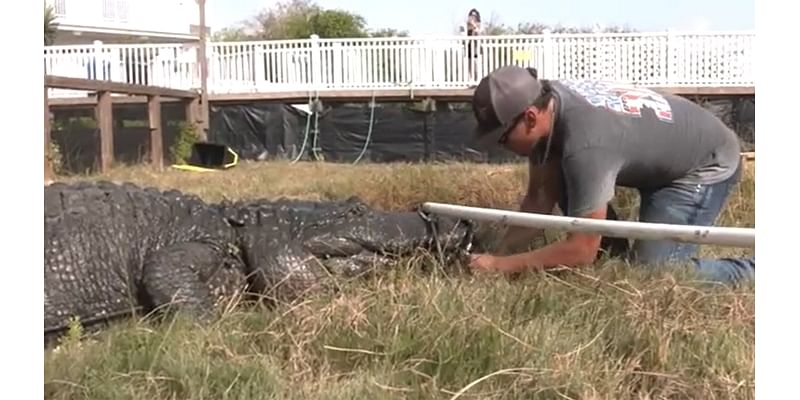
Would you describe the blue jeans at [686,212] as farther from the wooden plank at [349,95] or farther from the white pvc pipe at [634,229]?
the wooden plank at [349,95]

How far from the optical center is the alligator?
4090mm

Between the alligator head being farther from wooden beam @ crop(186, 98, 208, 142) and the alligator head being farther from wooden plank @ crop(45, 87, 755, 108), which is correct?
wooden plank @ crop(45, 87, 755, 108)

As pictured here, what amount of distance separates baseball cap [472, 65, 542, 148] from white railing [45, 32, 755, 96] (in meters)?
14.1

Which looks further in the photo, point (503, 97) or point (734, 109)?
point (734, 109)

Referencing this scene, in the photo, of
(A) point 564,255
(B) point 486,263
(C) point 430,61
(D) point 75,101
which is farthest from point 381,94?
(A) point 564,255

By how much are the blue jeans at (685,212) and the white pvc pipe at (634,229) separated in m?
0.51

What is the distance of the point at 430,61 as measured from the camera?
18484mm

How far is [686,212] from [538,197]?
0.63 metres

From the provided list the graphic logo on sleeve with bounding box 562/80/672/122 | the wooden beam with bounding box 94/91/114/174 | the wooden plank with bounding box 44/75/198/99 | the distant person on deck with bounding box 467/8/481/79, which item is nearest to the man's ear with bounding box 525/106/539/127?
the graphic logo on sleeve with bounding box 562/80/672/122

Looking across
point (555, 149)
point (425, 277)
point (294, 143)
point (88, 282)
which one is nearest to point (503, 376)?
point (425, 277)

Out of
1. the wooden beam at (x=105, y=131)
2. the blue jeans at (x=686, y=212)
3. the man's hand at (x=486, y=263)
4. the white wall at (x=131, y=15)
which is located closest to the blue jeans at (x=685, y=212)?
the blue jeans at (x=686, y=212)

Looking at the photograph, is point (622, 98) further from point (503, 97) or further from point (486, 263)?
point (486, 263)

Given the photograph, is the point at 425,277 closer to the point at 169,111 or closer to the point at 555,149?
the point at 555,149

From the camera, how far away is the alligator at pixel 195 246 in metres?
4.09
